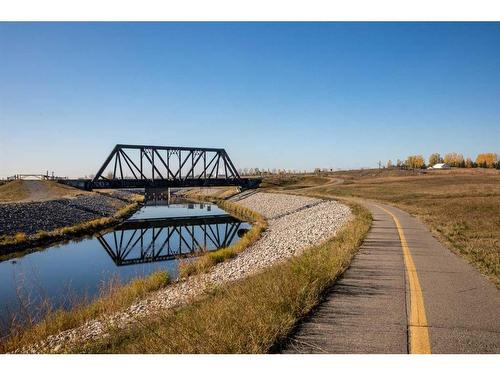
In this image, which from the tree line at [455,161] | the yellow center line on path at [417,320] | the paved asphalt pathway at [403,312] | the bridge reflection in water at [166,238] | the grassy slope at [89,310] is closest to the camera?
the yellow center line on path at [417,320]

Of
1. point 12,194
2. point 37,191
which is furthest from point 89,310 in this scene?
point 37,191

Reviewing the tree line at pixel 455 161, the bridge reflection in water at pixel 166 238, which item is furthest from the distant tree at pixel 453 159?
the bridge reflection in water at pixel 166 238

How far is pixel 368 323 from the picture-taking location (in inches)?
210

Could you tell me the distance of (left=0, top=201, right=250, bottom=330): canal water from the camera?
44.7 ft

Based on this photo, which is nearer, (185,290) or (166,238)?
(185,290)

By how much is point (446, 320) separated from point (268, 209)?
134 ft

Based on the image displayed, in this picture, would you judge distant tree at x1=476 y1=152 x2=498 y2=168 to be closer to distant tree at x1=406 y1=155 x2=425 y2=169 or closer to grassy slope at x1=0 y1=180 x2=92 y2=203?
distant tree at x1=406 y1=155 x2=425 y2=169

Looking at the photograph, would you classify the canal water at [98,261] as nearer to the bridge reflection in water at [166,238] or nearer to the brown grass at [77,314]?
the bridge reflection in water at [166,238]

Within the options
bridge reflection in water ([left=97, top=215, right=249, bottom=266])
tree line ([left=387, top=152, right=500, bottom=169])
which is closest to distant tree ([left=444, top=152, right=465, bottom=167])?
tree line ([left=387, top=152, right=500, bottom=169])

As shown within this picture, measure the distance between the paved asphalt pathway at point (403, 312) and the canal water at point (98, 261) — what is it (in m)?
7.83

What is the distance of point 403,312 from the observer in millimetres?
5789

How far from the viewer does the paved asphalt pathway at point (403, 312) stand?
4.59 m

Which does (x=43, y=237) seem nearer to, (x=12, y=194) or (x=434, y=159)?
(x=12, y=194)

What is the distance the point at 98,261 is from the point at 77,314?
1160cm
